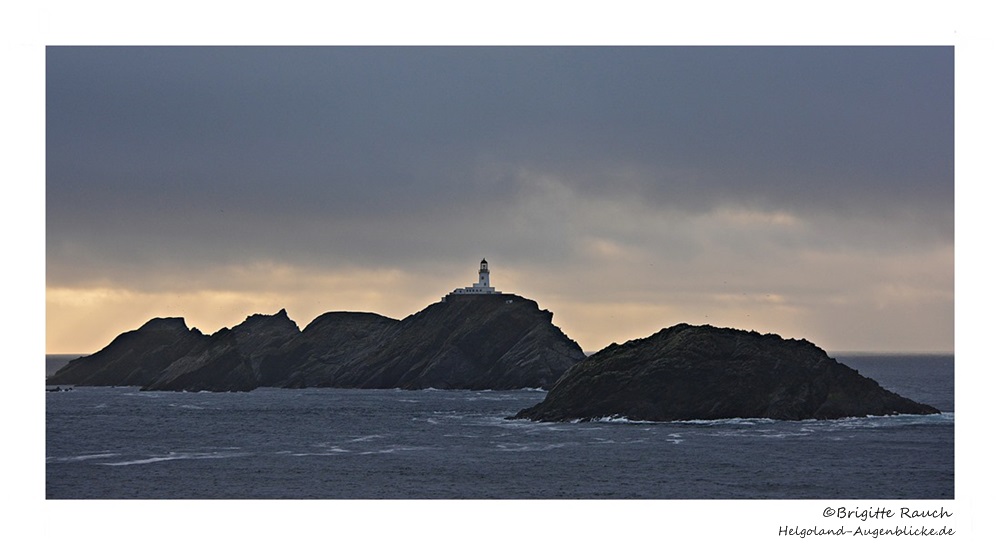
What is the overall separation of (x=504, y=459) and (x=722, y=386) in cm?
4926

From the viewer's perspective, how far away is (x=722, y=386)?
14212 centimetres

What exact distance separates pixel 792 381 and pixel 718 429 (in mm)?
19728

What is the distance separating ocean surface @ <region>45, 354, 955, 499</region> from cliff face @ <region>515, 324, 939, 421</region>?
3826 mm

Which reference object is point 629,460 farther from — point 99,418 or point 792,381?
point 99,418

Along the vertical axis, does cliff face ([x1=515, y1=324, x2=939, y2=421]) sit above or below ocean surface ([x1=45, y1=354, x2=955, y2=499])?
above

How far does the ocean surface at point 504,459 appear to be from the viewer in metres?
84.5

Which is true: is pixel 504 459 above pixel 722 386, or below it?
below

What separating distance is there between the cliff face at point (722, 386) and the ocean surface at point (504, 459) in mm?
3826

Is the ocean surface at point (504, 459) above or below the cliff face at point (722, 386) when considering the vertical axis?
below

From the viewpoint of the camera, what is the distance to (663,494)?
8200cm

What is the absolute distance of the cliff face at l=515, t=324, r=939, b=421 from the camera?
140 m

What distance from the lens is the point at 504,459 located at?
102 meters

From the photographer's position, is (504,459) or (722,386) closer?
(504,459)
